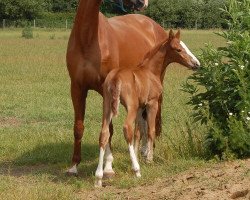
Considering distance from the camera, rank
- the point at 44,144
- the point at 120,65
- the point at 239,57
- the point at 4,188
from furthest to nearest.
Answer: the point at 44,144
the point at 120,65
the point at 239,57
the point at 4,188

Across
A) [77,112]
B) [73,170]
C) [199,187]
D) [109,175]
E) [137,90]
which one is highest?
[137,90]

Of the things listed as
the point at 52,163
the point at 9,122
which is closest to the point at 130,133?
the point at 52,163

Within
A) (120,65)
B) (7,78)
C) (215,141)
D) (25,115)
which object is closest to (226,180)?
(215,141)

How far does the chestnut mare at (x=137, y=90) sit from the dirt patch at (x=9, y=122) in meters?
4.72

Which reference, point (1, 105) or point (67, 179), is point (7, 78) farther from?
point (67, 179)

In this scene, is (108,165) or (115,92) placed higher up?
A: (115,92)

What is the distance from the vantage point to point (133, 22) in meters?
11.7

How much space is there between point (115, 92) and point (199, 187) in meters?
1.94

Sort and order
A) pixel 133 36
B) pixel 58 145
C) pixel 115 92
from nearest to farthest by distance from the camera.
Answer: pixel 115 92, pixel 133 36, pixel 58 145

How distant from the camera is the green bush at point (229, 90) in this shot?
8.36 m

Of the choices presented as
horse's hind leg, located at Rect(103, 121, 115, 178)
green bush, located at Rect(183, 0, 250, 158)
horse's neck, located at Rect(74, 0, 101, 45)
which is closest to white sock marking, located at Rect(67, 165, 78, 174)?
horse's hind leg, located at Rect(103, 121, 115, 178)

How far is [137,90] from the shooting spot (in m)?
8.61

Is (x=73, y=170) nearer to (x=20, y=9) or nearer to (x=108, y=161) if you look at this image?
(x=108, y=161)

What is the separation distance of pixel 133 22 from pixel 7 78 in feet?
40.0
